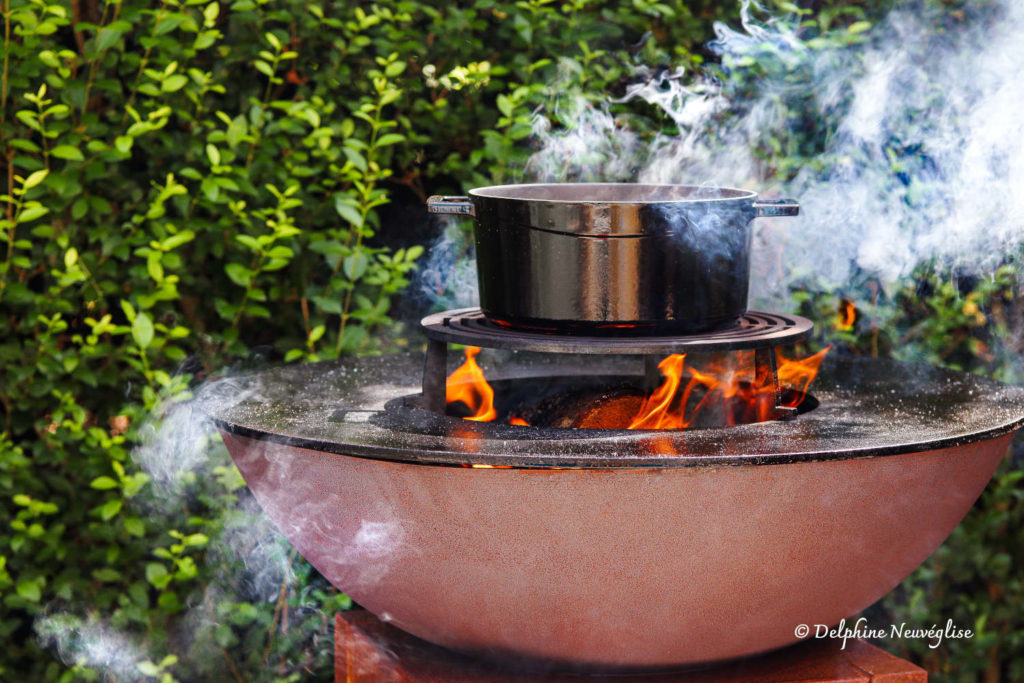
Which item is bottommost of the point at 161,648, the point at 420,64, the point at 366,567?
the point at 161,648

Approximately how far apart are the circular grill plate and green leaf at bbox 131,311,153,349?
0.85m

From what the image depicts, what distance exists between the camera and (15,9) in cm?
222

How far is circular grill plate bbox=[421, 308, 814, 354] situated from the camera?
57.9 inches

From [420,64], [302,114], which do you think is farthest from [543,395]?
[420,64]

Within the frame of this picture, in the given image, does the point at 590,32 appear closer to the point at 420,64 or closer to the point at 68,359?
the point at 420,64

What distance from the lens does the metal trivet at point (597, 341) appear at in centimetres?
148

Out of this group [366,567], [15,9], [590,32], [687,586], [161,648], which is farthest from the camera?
[590,32]

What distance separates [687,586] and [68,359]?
5.20 feet

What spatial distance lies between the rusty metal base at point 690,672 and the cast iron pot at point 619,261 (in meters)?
0.53

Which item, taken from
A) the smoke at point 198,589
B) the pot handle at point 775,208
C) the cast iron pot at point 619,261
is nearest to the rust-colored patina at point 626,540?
the cast iron pot at point 619,261

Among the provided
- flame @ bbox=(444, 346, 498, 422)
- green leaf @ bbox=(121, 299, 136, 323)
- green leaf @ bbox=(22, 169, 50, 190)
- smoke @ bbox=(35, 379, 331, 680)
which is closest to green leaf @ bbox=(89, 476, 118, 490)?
smoke @ bbox=(35, 379, 331, 680)

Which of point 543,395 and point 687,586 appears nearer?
point 687,586

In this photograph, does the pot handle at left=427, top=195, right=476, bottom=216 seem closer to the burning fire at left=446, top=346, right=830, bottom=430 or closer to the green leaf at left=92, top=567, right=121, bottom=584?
the burning fire at left=446, top=346, right=830, bottom=430

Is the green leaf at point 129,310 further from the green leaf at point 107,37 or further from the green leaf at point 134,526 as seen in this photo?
the green leaf at point 107,37
